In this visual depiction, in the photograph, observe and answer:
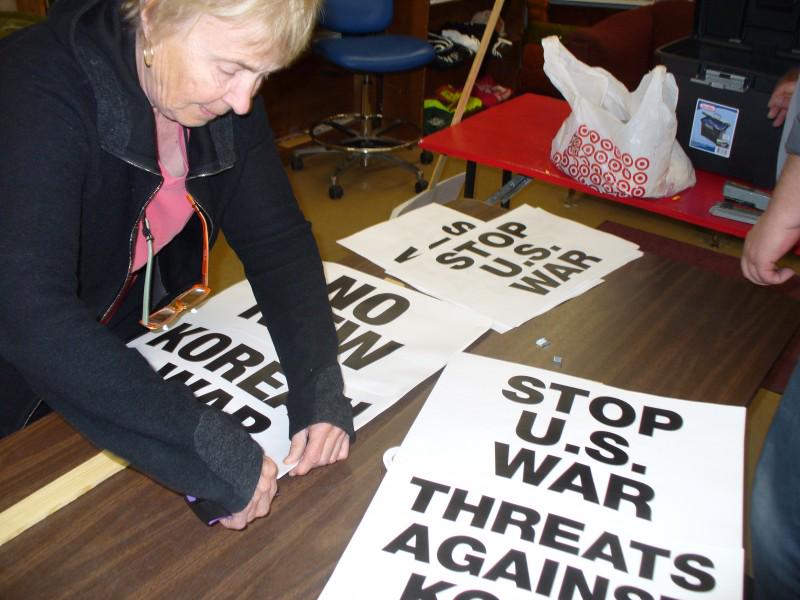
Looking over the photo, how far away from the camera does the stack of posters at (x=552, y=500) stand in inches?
26.3

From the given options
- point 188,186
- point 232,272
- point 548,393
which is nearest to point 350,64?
point 232,272

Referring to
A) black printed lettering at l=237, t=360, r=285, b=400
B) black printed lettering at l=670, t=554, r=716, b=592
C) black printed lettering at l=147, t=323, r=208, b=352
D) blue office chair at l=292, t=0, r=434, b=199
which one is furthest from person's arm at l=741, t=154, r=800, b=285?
blue office chair at l=292, t=0, r=434, b=199

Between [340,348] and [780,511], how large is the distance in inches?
23.7

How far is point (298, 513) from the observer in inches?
28.8

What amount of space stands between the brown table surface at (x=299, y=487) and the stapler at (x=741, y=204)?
0.39 meters

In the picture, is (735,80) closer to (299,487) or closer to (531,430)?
(531,430)

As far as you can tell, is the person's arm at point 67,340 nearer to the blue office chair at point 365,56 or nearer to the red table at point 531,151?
the red table at point 531,151

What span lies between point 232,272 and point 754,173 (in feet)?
5.71

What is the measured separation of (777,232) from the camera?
0.95m

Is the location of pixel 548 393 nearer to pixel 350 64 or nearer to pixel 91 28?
pixel 91 28

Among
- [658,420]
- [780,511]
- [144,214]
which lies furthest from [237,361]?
[780,511]

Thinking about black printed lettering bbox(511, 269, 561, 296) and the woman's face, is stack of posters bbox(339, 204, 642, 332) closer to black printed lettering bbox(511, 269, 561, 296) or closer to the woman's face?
black printed lettering bbox(511, 269, 561, 296)

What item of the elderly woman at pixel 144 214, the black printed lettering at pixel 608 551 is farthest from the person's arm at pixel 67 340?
the black printed lettering at pixel 608 551

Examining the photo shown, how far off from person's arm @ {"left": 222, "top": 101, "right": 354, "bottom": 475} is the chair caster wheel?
223cm
